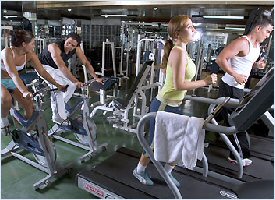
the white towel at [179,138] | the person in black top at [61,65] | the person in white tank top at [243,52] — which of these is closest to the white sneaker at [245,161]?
the person in white tank top at [243,52]

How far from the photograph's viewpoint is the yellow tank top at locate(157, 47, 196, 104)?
1.72 m

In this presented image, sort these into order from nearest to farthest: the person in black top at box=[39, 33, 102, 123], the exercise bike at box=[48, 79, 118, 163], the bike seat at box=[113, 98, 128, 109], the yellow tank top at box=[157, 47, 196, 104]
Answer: the yellow tank top at box=[157, 47, 196, 104] → the exercise bike at box=[48, 79, 118, 163] → the person in black top at box=[39, 33, 102, 123] → the bike seat at box=[113, 98, 128, 109]

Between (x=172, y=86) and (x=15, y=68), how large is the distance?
5.16ft

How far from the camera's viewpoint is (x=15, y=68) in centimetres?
239

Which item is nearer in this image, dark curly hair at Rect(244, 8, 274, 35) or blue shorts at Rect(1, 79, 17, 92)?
dark curly hair at Rect(244, 8, 274, 35)

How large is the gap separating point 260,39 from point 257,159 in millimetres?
1350

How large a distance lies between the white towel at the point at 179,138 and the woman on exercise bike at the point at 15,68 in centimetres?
142

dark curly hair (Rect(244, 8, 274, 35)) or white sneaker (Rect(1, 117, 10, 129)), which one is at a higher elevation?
dark curly hair (Rect(244, 8, 274, 35))

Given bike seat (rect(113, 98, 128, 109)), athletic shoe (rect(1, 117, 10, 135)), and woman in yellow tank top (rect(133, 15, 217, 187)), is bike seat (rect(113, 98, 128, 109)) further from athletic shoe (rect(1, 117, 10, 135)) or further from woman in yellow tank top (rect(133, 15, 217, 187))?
woman in yellow tank top (rect(133, 15, 217, 187))

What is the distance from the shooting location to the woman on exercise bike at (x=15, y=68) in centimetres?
234

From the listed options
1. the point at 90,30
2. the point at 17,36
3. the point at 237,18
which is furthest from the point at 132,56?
the point at 17,36

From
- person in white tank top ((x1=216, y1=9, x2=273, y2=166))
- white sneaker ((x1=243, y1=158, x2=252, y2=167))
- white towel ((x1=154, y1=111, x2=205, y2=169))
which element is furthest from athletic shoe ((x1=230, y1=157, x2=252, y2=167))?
white towel ((x1=154, y1=111, x2=205, y2=169))

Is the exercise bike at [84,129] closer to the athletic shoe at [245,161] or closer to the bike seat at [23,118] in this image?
the bike seat at [23,118]

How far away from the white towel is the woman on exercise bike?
4.65 ft
